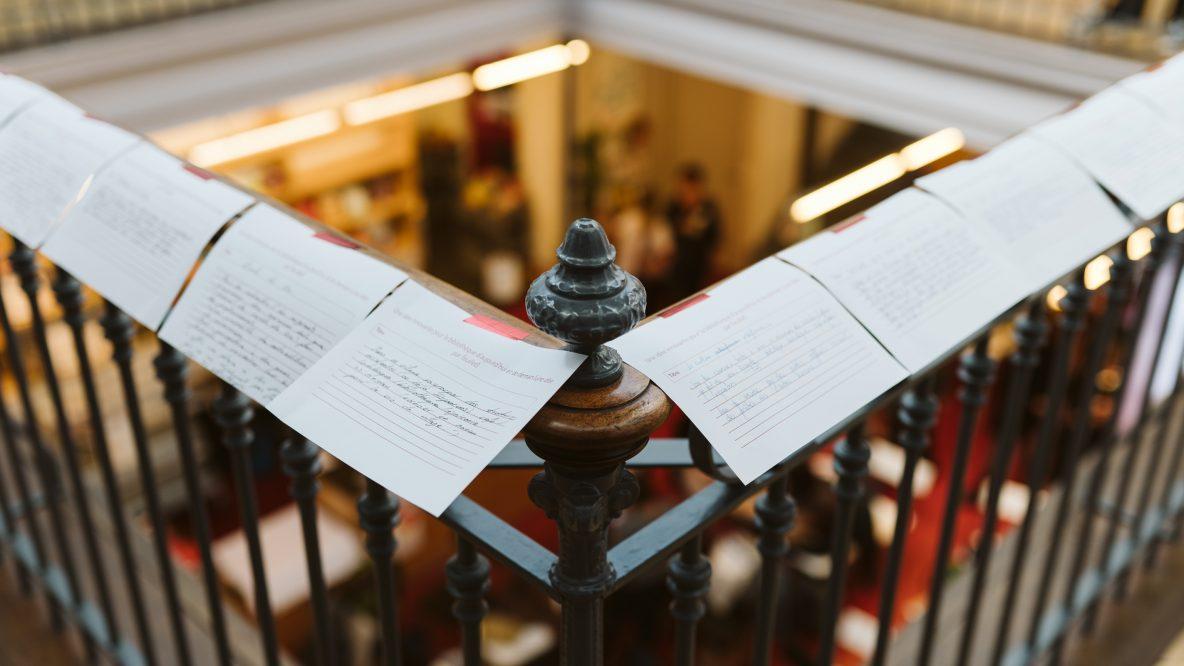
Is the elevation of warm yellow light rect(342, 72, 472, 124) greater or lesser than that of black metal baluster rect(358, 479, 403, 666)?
lesser

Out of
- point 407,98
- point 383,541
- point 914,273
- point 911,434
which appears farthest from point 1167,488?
point 407,98

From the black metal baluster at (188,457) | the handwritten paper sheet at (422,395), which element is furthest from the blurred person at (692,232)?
the handwritten paper sheet at (422,395)

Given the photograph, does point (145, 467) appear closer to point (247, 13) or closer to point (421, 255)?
point (247, 13)

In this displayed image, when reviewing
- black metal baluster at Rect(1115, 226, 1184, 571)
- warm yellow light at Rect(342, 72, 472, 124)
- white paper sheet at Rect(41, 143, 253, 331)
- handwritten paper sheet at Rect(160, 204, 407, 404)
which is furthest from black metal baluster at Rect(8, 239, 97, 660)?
warm yellow light at Rect(342, 72, 472, 124)

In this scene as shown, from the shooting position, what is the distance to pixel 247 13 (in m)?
5.95

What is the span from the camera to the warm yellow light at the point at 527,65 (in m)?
8.25

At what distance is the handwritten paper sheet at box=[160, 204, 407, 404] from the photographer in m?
1.02

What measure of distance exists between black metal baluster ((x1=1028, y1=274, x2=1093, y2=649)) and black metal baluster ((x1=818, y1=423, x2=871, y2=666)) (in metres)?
0.47

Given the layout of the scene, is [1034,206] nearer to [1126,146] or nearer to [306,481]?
[1126,146]

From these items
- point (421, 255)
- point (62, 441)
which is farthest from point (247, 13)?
point (62, 441)

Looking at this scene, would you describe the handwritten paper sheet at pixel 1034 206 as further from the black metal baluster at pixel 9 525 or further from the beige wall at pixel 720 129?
the beige wall at pixel 720 129

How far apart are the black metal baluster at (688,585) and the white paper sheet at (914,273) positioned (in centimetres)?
28

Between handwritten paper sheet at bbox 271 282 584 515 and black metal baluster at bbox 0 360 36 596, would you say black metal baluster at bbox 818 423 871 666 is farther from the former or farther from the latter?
black metal baluster at bbox 0 360 36 596

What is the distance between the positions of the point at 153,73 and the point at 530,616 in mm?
3377
